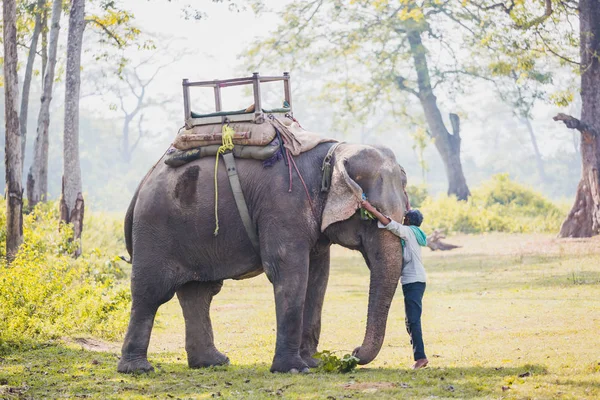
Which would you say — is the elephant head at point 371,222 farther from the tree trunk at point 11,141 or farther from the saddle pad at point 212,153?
the tree trunk at point 11,141

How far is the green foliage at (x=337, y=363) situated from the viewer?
28.4ft

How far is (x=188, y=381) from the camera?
877 centimetres

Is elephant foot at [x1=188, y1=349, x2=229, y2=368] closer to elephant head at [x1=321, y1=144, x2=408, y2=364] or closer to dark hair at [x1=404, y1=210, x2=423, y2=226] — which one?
elephant head at [x1=321, y1=144, x2=408, y2=364]

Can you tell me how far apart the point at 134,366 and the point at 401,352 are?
9.73ft

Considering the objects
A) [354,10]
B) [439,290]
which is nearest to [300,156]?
[439,290]

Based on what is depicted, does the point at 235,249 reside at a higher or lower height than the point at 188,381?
higher

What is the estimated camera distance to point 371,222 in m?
8.94

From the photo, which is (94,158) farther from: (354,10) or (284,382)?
(284,382)

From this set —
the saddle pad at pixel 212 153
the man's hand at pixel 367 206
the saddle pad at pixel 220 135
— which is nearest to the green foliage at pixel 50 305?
the saddle pad at pixel 212 153

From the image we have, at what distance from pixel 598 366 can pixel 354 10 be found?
113 ft

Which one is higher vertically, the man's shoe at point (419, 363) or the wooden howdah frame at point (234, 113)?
the wooden howdah frame at point (234, 113)

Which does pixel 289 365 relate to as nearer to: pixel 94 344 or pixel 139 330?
pixel 139 330

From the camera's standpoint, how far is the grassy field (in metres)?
7.83

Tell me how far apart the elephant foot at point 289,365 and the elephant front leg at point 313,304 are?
542 millimetres
